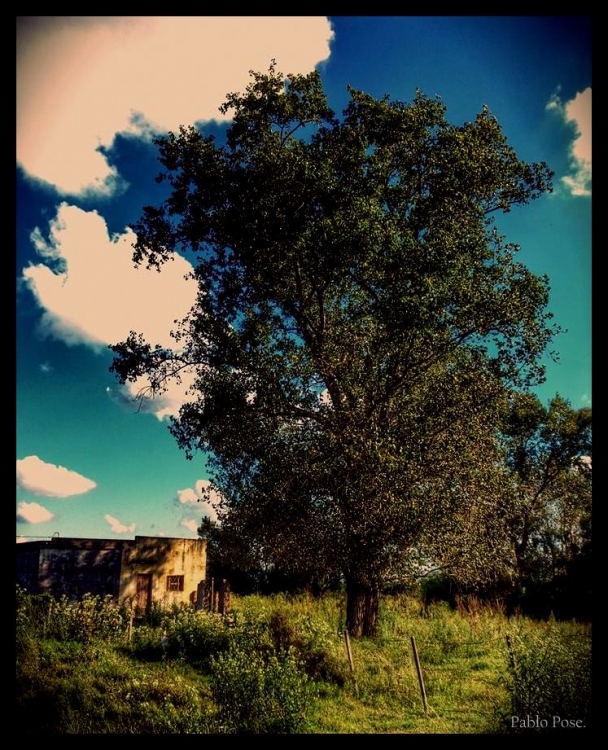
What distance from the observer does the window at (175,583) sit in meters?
25.0

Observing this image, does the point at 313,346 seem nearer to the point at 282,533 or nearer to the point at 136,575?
the point at 282,533

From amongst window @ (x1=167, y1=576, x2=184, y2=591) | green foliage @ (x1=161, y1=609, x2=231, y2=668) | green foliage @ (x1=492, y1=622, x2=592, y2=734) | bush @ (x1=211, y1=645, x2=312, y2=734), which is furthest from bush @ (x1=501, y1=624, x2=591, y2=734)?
window @ (x1=167, y1=576, x2=184, y2=591)

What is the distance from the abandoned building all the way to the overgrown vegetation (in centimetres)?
517

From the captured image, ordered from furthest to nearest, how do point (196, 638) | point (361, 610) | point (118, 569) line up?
point (118, 569), point (361, 610), point (196, 638)

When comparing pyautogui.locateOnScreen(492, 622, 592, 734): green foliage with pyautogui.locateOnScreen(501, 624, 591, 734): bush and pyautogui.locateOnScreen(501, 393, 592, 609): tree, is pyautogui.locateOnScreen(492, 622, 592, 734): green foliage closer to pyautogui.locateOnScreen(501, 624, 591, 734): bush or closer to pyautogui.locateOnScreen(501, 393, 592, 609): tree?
pyautogui.locateOnScreen(501, 624, 591, 734): bush

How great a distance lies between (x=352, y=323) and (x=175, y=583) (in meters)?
16.2

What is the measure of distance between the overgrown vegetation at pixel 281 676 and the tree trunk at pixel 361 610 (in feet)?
1.56

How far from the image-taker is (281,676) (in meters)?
9.50

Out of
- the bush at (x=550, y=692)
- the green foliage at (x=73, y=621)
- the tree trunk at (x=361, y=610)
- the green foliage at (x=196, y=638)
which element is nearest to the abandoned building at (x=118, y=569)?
the green foliage at (x=73, y=621)

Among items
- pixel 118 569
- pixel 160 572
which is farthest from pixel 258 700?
pixel 160 572

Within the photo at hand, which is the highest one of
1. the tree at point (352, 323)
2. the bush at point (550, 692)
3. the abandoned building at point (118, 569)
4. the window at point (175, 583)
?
the tree at point (352, 323)

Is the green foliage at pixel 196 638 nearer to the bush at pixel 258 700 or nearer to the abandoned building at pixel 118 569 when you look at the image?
the bush at pixel 258 700

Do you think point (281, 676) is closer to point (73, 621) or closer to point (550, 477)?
point (73, 621)
